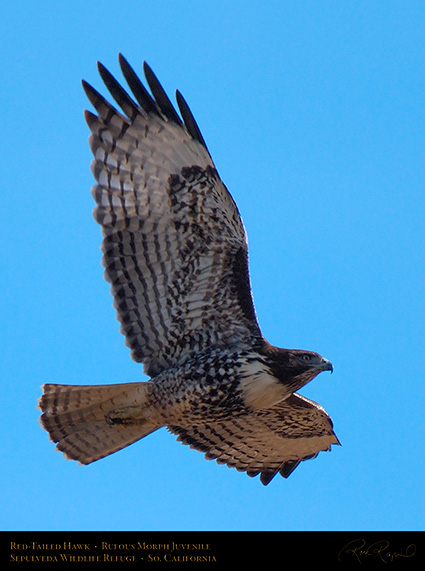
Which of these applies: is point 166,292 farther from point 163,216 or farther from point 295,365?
point 295,365

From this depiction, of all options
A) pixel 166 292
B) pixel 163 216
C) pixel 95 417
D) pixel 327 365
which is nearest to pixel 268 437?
pixel 327 365

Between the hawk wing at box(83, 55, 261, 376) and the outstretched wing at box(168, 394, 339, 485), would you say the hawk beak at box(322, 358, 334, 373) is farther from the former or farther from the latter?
the outstretched wing at box(168, 394, 339, 485)

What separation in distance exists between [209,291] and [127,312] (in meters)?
0.79

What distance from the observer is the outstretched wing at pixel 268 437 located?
12469mm

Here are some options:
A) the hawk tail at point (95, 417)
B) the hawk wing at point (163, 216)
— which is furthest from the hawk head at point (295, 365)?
the hawk tail at point (95, 417)

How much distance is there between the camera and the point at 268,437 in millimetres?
12812

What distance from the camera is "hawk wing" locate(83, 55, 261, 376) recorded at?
1125 cm

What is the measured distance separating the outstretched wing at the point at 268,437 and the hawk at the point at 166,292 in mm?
717

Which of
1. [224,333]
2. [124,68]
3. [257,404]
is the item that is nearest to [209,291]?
[224,333]

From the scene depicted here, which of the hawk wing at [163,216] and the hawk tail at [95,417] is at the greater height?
the hawk wing at [163,216]
